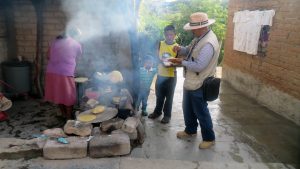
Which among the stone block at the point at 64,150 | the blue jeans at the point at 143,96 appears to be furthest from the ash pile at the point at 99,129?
the blue jeans at the point at 143,96

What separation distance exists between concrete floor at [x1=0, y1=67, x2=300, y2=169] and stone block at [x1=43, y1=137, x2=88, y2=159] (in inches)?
27.2

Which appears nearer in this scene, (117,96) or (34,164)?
(34,164)

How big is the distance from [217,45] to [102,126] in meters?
2.59

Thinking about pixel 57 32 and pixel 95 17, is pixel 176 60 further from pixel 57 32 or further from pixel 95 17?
pixel 57 32

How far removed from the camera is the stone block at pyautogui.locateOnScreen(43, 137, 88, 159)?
4.53 meters

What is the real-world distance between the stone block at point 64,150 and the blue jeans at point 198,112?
2029mm

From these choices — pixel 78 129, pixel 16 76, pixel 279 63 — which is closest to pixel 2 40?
pixel 16 76

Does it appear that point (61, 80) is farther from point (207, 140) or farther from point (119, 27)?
point (207, 140)

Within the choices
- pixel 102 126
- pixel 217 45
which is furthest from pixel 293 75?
pixel 102 126

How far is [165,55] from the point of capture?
582cm

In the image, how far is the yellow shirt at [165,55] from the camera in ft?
19.2

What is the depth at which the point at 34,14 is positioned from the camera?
701cm

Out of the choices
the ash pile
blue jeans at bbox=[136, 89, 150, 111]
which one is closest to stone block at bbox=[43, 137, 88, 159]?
the ash pile

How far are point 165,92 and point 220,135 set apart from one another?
1527mm
